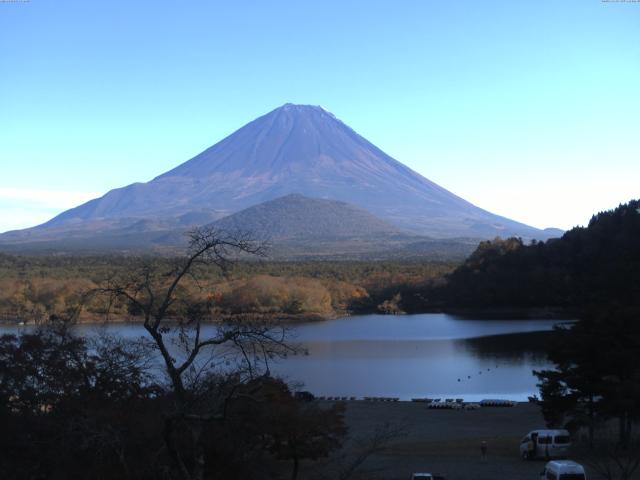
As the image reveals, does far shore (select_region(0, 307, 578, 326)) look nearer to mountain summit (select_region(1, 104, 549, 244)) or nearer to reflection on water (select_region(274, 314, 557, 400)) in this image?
reflection on water (select_region(274, 314, 557, 400))

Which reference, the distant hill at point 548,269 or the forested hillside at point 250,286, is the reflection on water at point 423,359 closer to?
the distant hill at point 548,269

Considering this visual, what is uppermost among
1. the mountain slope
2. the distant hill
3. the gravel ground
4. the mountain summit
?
the mountain summit

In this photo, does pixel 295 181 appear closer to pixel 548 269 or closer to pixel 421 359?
pixel 548 269

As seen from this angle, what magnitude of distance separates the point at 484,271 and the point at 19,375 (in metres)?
42.7

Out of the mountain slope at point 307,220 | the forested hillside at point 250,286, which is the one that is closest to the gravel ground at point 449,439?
the forested hillside at point 250,286

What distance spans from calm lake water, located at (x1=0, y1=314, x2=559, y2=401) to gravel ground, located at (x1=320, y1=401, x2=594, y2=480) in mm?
2000

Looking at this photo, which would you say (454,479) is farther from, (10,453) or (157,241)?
(157,241)

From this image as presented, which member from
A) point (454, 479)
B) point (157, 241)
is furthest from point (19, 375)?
point (157, 241)

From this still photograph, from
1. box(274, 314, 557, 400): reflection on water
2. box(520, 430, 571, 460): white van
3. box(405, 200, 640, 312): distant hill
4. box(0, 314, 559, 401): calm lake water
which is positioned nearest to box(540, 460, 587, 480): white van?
box(520, 430, 571, 460): white van

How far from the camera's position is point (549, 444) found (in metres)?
11.3

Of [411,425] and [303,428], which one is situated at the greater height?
Answer: [303,428]

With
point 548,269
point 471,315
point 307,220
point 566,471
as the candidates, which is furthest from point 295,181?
point 566,471

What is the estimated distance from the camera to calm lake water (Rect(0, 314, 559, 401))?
74.1ft

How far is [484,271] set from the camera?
49750 mm
